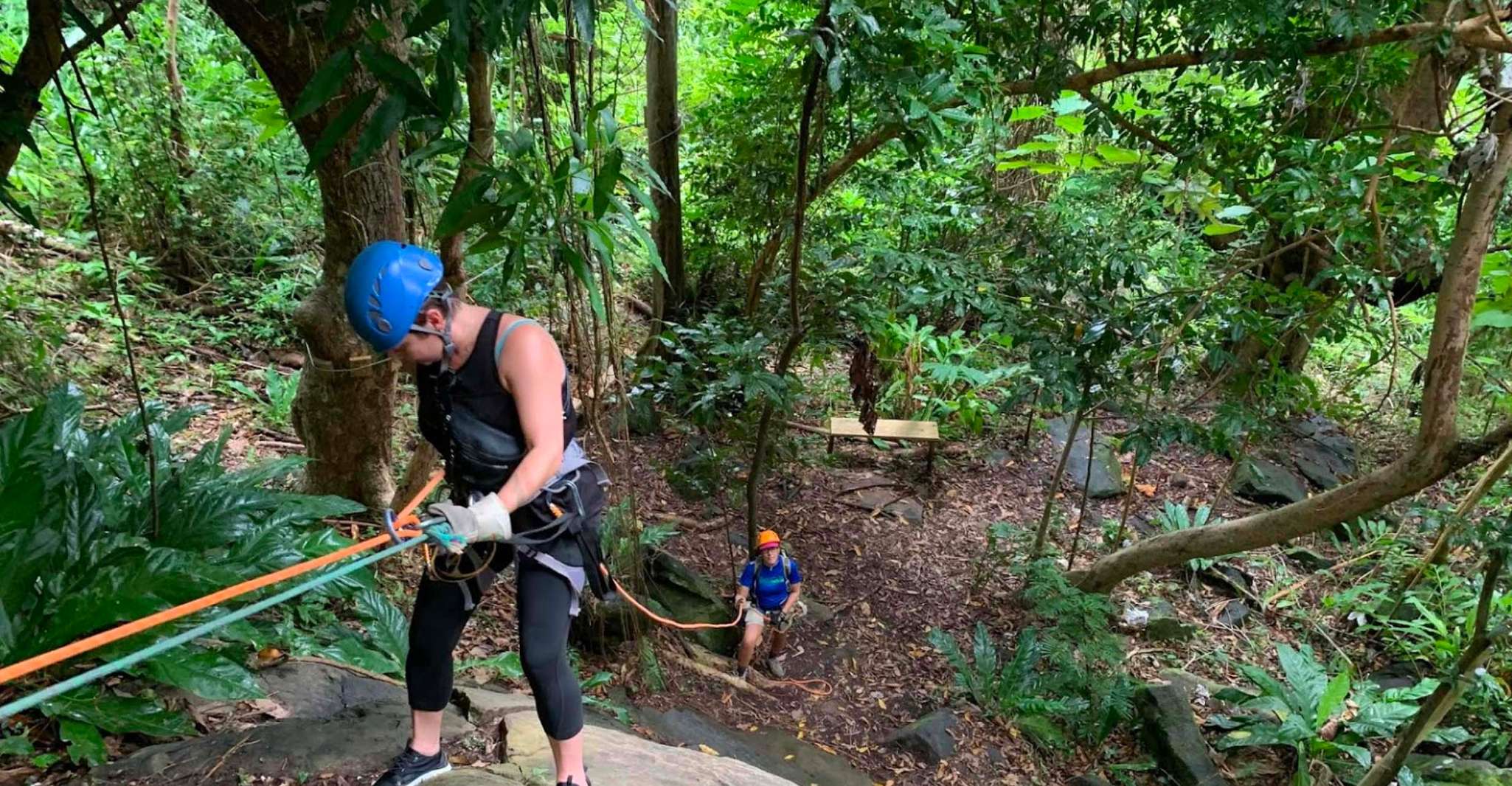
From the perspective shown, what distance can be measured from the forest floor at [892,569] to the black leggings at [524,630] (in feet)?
4.62

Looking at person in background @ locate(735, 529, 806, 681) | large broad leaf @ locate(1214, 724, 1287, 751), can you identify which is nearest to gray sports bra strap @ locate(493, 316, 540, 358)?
person in background @ locate(735, 529, 806, 681)

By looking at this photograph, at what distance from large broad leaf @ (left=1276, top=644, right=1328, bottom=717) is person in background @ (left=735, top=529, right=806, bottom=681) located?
11.1 feet

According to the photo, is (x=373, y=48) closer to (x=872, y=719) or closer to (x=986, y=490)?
(x=872, y=719)

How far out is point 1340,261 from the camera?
4.19 metres

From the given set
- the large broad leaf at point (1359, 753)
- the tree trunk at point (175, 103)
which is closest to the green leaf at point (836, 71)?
the large broad leaf at point (1359, 753)

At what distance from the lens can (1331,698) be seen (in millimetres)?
5109

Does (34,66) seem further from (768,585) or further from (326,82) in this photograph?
(768,585)

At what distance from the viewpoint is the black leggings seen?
226 cm

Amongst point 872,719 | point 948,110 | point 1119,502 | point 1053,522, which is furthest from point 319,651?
point 1119,502

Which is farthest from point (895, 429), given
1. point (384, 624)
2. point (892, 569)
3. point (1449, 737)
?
point (384, 624)

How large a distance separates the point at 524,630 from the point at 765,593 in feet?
9.73

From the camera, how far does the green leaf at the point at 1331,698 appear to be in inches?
201

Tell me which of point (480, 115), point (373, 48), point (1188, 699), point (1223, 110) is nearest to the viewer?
point (373, 48)

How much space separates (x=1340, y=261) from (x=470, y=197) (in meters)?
4.37
